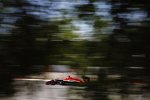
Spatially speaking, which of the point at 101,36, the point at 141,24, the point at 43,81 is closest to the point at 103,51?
the point at 101,36

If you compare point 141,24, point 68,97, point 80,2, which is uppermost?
point 80,2

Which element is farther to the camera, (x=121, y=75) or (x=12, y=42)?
(x=12, y=42)

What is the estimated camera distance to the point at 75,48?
270cm

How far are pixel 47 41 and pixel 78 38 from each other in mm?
206

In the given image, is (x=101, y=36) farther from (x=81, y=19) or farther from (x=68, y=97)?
(x=68, y=97)

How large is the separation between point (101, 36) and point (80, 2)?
251mm

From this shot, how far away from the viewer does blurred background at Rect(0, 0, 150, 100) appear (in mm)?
2631

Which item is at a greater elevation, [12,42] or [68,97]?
[12,42]

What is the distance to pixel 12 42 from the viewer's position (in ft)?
9.37

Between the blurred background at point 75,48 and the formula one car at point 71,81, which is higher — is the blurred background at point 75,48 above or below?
above

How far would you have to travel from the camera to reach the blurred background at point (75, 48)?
263cm

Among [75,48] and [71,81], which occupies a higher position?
[75,48]

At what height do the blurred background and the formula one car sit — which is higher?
the blurred background

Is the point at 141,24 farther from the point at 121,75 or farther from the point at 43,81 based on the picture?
the point at 43,81
